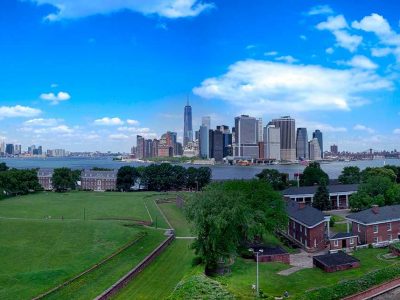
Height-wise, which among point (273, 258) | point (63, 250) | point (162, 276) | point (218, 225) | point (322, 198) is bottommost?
point (162, 276)

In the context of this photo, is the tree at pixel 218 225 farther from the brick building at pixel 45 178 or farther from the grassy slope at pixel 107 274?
the brick building at pixel 45 178

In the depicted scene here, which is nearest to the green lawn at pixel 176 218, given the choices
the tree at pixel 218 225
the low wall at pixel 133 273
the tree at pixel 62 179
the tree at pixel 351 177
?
the low wall at pixel 133 273

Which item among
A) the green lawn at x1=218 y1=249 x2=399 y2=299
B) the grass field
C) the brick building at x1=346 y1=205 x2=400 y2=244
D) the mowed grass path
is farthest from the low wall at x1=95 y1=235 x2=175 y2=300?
the brick building at x1=346 y1=205 x2=400 y2=244

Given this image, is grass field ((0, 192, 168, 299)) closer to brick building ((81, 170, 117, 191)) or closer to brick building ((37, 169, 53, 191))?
brick building ((81, 170, 117, 191))

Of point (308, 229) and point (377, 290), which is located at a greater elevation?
point (308, 229)

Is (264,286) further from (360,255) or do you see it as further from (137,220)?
(137,220)

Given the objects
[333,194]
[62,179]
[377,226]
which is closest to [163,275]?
[377,226]

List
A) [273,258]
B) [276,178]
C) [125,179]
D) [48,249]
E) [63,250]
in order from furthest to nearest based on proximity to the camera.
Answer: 1. [125,179]
2. [276,178]
3. [48,249]
4. [63,250]
5. [273,258]

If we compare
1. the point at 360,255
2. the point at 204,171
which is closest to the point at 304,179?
the point at 204,171

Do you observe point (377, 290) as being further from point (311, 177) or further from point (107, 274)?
point (311, 177)
